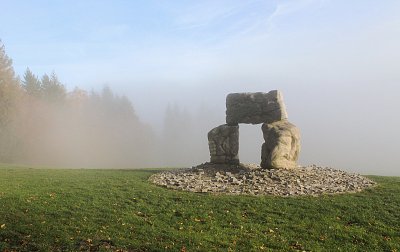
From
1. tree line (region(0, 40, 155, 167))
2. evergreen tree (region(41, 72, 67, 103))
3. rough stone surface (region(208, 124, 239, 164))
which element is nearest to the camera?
rough stone surface (region(208, 124, 239, 164))

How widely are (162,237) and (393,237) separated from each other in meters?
9.11

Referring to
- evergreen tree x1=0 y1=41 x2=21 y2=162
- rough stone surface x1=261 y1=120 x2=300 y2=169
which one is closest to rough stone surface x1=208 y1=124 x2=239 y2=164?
rough stone surface x1=261 y1=120 x2=300 y2=169

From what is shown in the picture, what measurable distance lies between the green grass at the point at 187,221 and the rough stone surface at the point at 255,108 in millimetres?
9478

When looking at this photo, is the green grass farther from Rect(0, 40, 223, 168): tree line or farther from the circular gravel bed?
Rect(0, 40, 223, 168): tree line

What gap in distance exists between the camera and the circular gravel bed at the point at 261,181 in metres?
21.7

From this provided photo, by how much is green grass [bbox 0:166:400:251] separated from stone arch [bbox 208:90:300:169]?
22.4 ft

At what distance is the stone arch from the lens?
26.9 metres

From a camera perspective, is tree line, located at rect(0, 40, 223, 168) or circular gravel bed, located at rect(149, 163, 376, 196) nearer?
circular gravel bed, located at rect(149, 163, 376, 196)

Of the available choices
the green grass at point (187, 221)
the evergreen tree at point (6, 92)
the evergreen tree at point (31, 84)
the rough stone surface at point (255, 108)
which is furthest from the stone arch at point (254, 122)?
the evergreen tree at point (31, 84)

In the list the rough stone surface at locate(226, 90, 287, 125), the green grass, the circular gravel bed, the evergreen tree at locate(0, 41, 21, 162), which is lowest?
the green grass

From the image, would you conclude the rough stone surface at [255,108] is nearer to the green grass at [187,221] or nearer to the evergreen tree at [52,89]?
the green grass at [187,221]

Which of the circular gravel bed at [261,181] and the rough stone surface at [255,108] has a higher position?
the rough stone surface at [255,108]

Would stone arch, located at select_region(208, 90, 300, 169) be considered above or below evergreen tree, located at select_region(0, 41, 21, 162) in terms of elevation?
below

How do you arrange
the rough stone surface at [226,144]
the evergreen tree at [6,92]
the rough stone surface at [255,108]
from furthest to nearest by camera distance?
the evergreen tree at [6,92] → the rough stone surface at [226,144] → the rough stone surface at [255,108]
